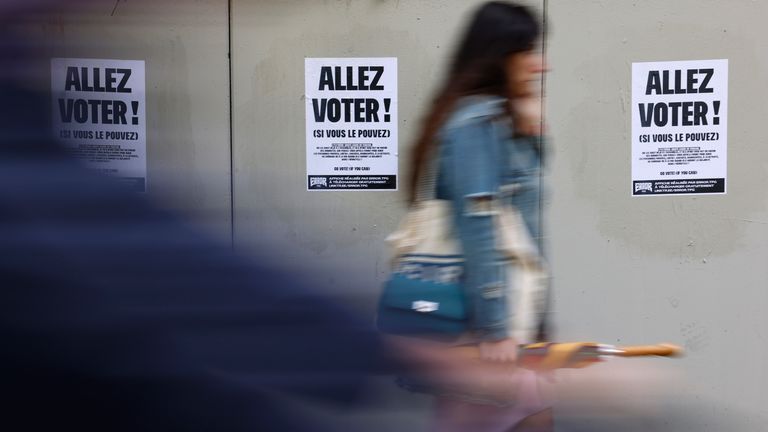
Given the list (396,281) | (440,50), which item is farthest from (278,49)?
(396,281)

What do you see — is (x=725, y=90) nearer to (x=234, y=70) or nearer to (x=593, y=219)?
(x=593, y=219)

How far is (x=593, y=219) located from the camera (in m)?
5.11

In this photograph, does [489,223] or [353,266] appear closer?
[353,266]

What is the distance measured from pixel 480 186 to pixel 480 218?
0.08 m

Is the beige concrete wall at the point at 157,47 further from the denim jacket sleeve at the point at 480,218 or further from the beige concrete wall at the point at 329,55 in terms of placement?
the beige concrete wall at the point at 329,55

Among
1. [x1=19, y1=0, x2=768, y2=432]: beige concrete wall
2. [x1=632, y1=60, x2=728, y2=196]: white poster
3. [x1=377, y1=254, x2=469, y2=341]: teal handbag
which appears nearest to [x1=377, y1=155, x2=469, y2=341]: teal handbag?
[x1=377, y1=254, x2=469, y2=341]: teal handbag

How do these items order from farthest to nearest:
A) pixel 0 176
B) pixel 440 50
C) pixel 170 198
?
pixel 440 50 < pixel 170 198 < pixel 0 176

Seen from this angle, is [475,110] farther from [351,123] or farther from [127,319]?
[351,123]

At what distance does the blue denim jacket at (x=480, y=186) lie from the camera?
236cm

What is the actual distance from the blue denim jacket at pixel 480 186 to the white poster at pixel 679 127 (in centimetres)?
278

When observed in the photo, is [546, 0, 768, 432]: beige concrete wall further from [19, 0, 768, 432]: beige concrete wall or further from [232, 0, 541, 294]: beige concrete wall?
[232, 0, 541, 294]: beige concrete wall

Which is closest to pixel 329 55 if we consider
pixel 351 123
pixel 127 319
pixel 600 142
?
pixel 351 123

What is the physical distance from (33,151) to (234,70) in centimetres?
353

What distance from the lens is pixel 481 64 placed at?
2.58 metres
